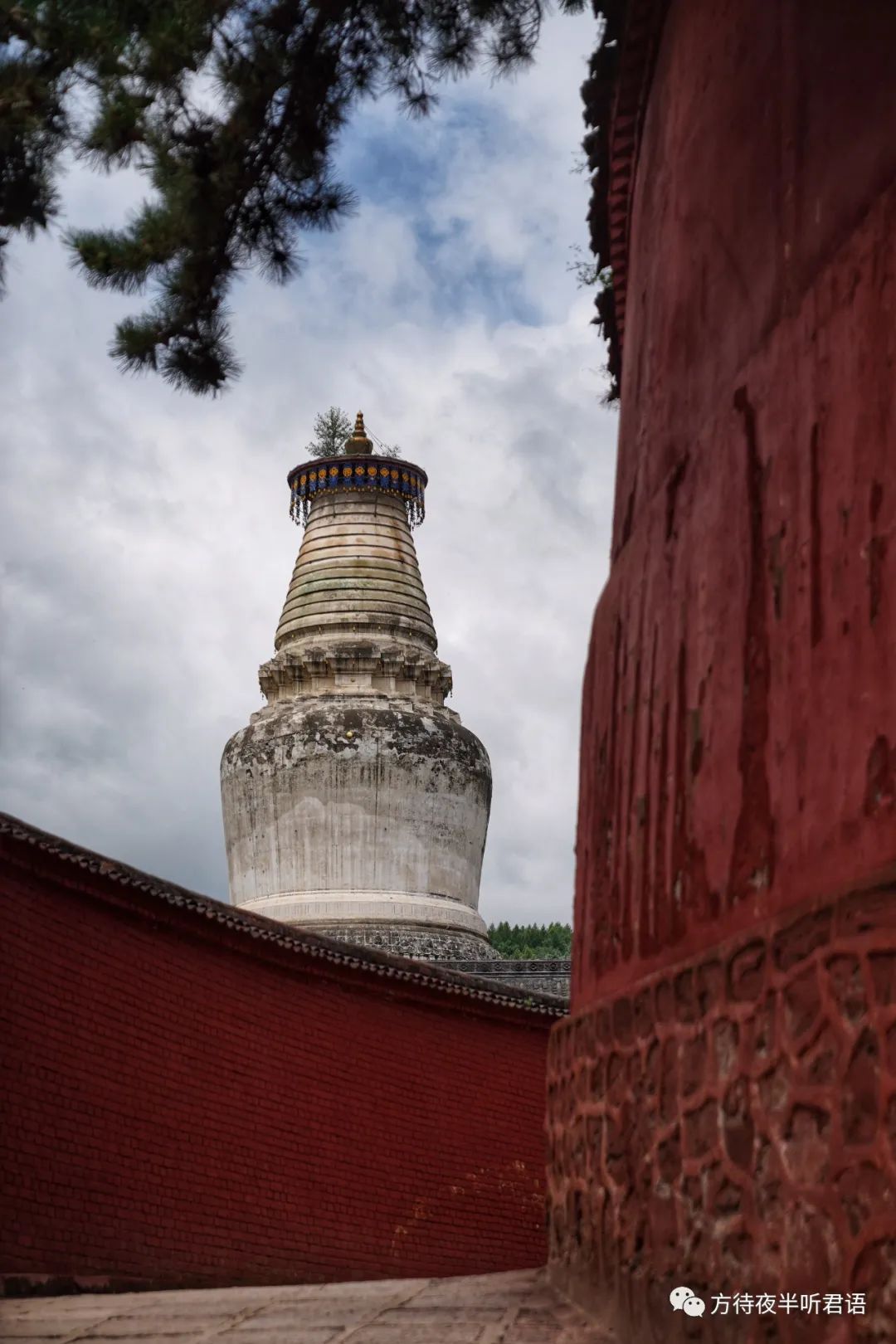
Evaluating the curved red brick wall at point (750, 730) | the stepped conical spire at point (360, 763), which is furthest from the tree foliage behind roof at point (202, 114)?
the stepped conical spire at point (360, 763)

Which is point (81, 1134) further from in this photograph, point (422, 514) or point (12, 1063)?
point (422, 514)

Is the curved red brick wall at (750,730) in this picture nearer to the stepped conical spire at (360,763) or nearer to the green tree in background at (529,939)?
the stepped conical spire at (360,763)

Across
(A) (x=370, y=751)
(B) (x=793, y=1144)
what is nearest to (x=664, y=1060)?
(B) (x=793, y=1144)

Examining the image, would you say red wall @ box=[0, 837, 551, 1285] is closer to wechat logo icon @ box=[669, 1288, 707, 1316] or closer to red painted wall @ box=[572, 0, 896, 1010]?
red painted wall @ box=[572, 0, 896, 1010]

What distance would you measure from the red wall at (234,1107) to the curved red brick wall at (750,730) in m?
3.42

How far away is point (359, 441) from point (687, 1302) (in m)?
17.9

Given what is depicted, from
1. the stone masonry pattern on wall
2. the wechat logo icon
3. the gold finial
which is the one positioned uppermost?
the gold finial

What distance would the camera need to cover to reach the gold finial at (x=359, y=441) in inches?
827

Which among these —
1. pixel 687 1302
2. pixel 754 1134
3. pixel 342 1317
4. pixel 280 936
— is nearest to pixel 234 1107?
pixel 280 936

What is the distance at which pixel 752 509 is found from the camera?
4.04 meters

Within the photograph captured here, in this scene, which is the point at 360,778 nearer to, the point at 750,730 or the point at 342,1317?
the point at 342,1317

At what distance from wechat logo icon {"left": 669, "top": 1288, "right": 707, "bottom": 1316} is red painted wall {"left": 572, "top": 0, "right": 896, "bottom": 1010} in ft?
2.70

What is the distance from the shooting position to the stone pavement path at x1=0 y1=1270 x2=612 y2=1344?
4793mm

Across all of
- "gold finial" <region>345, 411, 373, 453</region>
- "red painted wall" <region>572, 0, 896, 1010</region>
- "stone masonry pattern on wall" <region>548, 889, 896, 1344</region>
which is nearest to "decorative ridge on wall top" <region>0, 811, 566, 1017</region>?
"red painted wall" <region>572, 0, 896, 1010</region>
